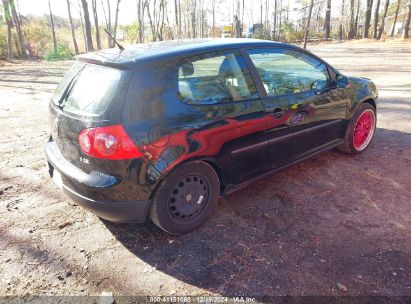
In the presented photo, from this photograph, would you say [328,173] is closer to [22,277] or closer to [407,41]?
[22,277]

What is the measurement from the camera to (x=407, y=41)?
942 inches

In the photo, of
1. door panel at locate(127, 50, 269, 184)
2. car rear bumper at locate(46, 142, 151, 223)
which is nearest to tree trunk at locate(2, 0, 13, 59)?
A: car rear bumper at locate(46, 142, 151, 223)

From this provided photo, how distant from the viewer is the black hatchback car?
2545mm

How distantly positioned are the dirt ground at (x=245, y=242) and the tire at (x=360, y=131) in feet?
Answer: 0.72

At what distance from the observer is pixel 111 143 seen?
247 centimetres

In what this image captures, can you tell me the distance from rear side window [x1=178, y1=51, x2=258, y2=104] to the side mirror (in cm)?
147

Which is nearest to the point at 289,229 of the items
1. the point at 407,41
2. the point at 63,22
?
the point at 407,41

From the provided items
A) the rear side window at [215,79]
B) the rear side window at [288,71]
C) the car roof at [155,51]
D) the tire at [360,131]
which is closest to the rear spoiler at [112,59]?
the car roof at [155,51]

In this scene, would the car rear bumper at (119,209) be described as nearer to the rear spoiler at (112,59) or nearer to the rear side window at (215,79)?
the rear side window at (215,79)

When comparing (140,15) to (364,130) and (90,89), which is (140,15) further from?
(90,89)

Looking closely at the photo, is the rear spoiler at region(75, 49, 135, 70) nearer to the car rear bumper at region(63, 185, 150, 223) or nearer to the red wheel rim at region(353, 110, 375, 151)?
the car rear bumper at region(63, 185, 150, 223)

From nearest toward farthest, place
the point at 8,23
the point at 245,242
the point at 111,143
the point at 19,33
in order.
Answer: the point at 111,143 → the point at 245,242 → the point at 8,23 → the point at 19,33

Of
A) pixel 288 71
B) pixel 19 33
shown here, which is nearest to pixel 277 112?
pixel 288 71

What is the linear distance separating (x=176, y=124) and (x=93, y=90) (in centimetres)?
76
